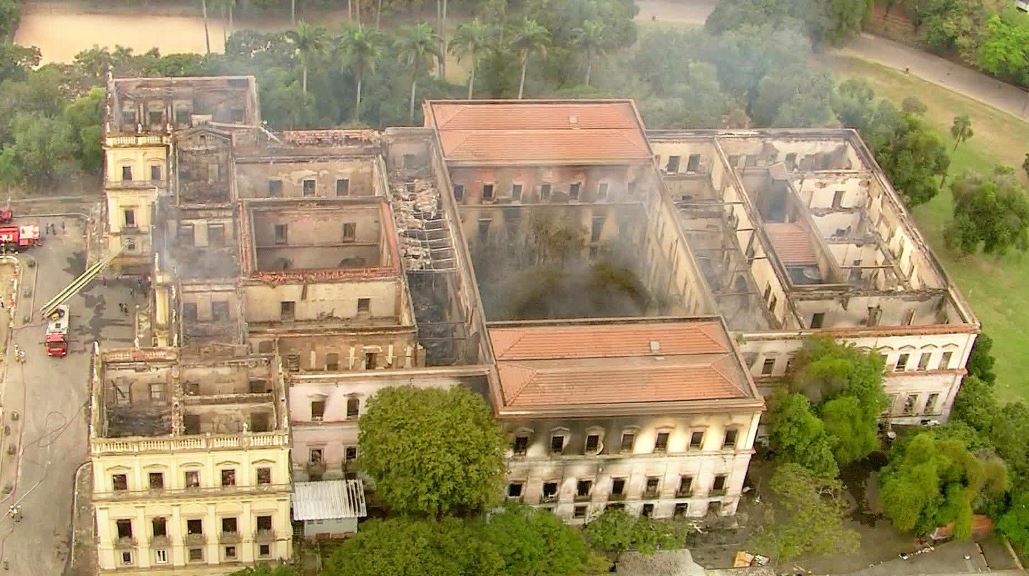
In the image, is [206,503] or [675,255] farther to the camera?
[675,255]

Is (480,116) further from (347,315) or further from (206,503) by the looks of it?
(206,503)

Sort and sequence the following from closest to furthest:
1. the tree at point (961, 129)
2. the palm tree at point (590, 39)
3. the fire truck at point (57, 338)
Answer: the fire truck at point (57, 338)
the palm tree at point (590, 39)
the tree at point (961, 129)

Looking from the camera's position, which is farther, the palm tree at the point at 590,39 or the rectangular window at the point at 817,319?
the palm tree at the point at 590,39

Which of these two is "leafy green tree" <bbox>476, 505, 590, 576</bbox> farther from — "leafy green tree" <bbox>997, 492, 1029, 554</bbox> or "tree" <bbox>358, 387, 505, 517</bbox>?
"leafy green tree" <bbox>997, 492, 1029, 554</bbox>

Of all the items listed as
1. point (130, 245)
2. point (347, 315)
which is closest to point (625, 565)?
point (347, 315)

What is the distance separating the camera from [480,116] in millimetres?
102250

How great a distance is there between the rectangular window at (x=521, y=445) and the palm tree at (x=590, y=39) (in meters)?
53.3

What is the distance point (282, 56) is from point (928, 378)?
65691 mm

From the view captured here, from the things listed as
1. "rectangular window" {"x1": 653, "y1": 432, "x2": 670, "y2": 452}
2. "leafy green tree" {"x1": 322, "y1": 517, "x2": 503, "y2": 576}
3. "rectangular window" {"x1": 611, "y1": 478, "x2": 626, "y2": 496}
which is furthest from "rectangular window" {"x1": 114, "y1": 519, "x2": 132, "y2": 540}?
"rectangular window" {"x1": 653, "y1": 432, "x2": 670, "y2": 452}

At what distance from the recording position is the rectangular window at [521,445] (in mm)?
77188

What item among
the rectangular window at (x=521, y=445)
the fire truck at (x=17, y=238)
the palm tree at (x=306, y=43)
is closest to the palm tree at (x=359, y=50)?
the palm tree at (x=306, y=43)

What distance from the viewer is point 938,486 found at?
8150 centimetres

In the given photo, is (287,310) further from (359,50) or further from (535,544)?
(359,50)

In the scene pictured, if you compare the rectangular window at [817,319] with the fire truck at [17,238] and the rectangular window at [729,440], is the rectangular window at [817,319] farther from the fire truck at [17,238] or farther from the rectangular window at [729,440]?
the fire truck at [17,238]
